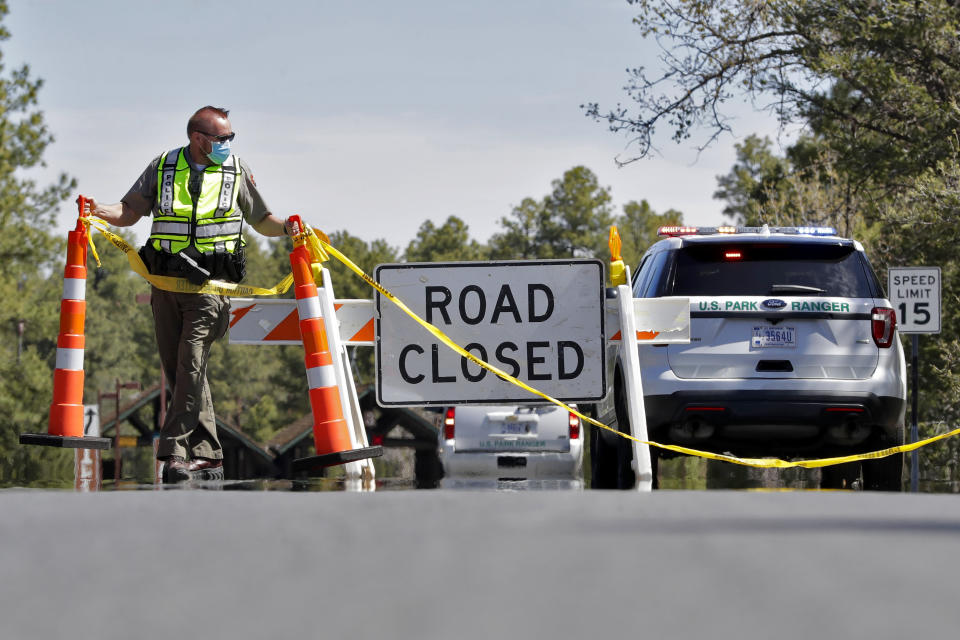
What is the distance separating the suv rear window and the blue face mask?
11.1 feet

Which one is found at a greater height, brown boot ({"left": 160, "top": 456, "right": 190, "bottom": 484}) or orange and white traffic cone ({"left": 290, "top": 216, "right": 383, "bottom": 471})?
orange and white traffic cone ({"left": 290, "top": 216, "right": 383, "bottom": 471})

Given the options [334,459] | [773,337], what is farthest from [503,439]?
[334,459]

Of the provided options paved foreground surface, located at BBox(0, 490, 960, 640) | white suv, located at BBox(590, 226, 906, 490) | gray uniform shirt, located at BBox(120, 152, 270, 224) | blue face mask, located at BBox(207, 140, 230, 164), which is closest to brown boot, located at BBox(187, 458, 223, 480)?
gray uniform shirt, located at BBox(120, 152, 270, 224)

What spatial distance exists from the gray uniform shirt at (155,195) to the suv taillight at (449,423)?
46.5 ft

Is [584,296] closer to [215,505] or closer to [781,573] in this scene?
[215,505]

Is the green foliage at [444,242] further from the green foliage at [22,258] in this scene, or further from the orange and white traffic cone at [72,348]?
the orange and white traffic cone at [72,348]

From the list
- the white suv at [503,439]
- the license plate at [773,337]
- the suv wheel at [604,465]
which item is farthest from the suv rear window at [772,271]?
the white suv at [503,439]

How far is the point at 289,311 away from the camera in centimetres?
912

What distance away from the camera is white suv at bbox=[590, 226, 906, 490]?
974cm

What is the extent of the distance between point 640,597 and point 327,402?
13.7 ft

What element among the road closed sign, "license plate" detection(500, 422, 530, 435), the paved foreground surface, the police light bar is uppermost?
the police light bar

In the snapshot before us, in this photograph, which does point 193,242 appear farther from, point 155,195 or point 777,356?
point 777,356

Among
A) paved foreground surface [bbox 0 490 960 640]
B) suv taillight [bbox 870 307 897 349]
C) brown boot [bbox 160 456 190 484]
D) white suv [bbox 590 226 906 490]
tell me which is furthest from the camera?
suv taillight [bbox 870 307 897 349]

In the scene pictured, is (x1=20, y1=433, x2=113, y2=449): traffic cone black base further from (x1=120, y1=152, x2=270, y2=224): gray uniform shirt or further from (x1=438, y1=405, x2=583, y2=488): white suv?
(x1=438, y1=405, x2=583, y2=488): white suv
